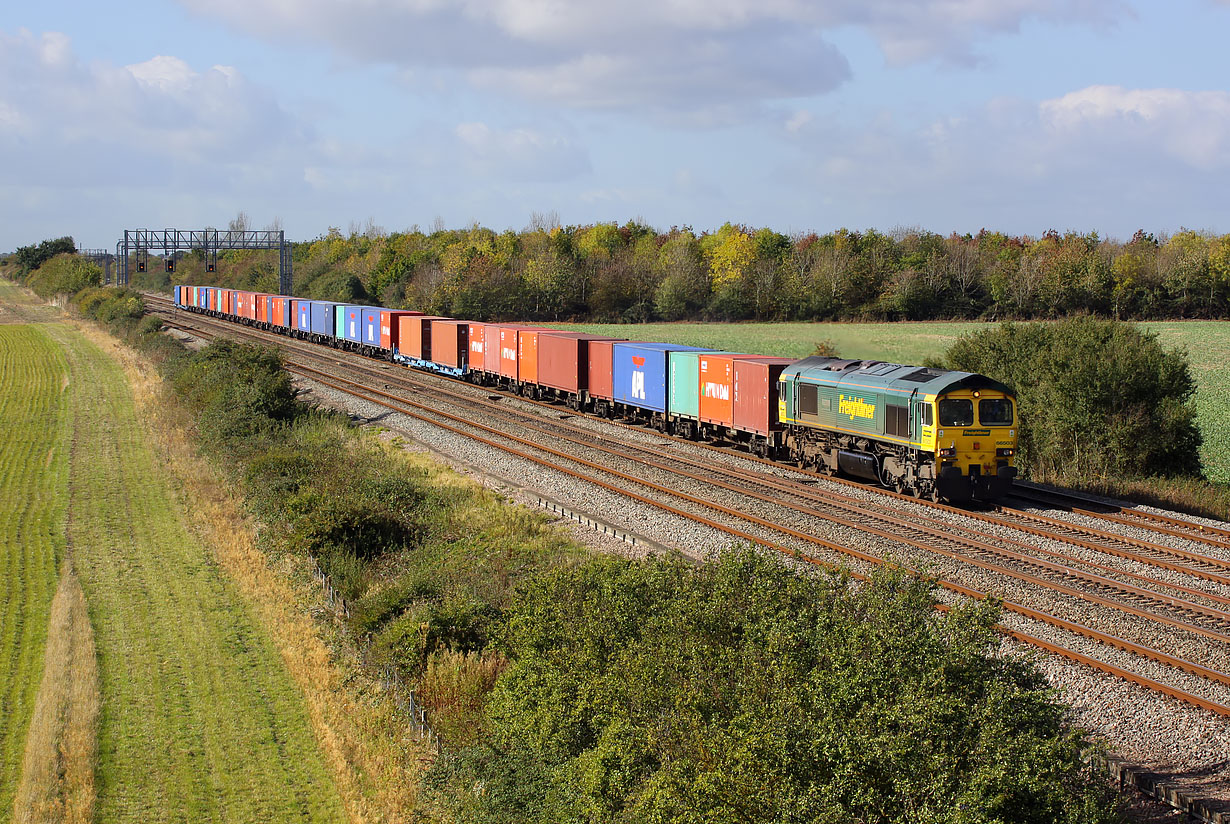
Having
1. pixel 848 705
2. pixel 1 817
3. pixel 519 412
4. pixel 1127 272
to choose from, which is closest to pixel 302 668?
pixel 1 817

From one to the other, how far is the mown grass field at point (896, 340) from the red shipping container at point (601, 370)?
715 inches

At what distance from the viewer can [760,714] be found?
8078 millimetres

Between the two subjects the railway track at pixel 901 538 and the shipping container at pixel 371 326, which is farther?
the shipping container at pixel 371 326

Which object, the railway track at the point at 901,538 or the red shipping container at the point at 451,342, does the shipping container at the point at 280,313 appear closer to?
the red shipping container at the point at 451,342

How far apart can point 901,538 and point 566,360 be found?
68.9ft

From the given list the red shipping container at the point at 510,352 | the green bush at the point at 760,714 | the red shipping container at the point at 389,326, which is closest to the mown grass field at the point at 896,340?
the red shipping container at the point at 510,352

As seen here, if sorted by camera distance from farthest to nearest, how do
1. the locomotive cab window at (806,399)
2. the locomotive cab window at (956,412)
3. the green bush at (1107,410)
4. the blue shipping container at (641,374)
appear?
the blue shipping container at (641,374)
the green bush at (1107,410)
the locomotive cab window at (806,399)
the locomotive cab window at (956,412)

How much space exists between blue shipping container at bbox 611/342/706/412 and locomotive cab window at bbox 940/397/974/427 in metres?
12.0

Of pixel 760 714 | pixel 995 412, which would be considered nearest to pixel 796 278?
pixel 995 412

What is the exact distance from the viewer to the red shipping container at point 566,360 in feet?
127

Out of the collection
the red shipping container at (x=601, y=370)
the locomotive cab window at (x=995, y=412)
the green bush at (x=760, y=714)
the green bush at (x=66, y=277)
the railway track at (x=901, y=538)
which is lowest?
the railway track at (x=901, y=538)

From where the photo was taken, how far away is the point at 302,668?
17547 mm

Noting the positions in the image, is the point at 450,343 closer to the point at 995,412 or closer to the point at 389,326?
the point at 389,326

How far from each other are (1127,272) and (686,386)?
77038 mm
